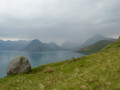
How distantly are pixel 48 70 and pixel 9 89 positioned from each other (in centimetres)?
840

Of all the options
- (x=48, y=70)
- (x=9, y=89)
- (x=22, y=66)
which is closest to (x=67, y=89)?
(x=9, y=89)

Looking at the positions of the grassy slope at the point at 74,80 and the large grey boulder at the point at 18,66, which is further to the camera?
the large grey boulder at the point at 18,66

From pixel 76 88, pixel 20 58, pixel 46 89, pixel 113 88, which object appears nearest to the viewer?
pixel 113 88

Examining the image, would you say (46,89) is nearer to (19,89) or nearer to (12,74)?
(19,89)

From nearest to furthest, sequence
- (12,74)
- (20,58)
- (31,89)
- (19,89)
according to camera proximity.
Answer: (31,89) < (19,89) < (12,74) < (20,58)

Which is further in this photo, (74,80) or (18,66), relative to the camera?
(18,66)

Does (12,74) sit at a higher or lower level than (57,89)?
lower

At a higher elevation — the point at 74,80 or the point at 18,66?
the point at 18,66

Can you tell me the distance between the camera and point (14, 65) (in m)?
22.6

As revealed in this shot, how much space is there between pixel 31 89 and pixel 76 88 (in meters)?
5.36

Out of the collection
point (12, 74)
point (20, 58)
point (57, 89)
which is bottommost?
point (12, 74)

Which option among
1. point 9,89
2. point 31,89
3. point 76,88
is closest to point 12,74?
point 9,89

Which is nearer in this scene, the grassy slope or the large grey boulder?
the grassy slope

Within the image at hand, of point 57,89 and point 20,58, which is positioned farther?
point 20,58
